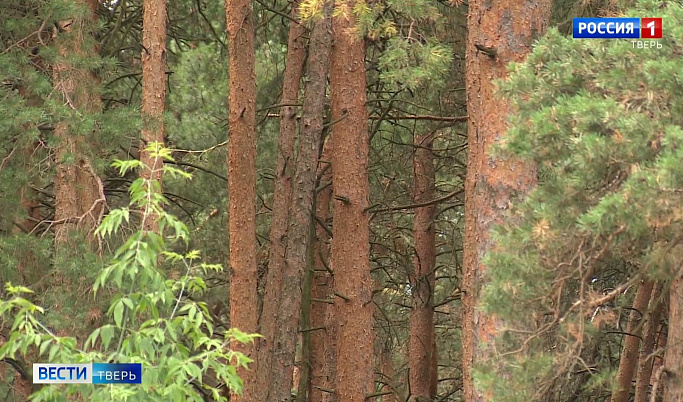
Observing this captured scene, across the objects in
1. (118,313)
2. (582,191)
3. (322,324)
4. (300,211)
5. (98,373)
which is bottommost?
(98,373)

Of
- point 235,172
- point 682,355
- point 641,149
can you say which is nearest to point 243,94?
point 235,172

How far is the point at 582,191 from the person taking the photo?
5.41 meters

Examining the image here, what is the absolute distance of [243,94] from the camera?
34.3 ft

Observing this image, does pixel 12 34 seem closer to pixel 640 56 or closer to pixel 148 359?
pixel 148 359

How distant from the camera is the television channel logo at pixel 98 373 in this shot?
5254 millimetres

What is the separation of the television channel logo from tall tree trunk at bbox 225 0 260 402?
16.3 feet

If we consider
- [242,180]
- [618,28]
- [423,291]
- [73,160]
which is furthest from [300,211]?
[618,28]

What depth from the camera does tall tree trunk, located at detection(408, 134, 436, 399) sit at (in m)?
14.1

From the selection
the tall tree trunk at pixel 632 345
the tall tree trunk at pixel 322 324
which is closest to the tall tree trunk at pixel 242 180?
the tall tree trunk at pixel 632 345

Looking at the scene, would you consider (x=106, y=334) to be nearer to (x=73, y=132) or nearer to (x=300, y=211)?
(x=73, y=132)

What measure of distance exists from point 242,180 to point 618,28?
17.0 ft

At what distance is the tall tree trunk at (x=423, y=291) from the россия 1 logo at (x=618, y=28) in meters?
7.57

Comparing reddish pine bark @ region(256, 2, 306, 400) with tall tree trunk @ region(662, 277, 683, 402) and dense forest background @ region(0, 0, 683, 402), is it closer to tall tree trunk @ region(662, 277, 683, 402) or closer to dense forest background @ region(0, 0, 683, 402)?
dense forest background @ region(0, 0, 683, 402)

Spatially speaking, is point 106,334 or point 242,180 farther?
point 242,180
